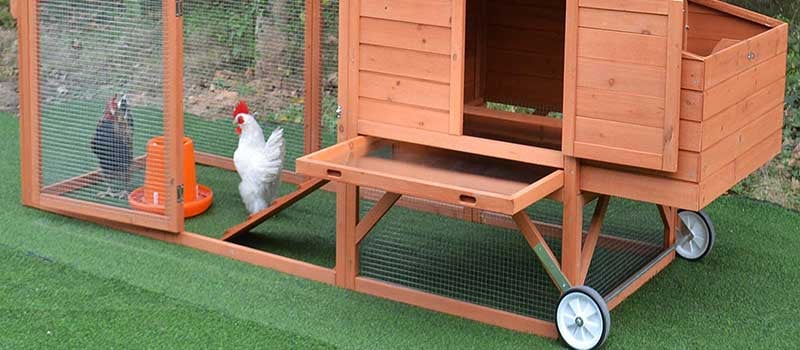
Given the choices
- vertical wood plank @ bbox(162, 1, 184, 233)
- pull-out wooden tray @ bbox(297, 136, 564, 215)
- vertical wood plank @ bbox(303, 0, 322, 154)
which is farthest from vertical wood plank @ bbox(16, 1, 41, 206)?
pull-out wooden tray @ bbox(297, 136, 564, 215)

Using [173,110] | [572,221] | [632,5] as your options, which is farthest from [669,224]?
[173,110]

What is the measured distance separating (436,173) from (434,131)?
166 mm

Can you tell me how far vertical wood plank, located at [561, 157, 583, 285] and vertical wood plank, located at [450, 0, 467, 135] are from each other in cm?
45

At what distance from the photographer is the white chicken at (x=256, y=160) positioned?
243 inches

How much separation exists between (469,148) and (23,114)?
232 cm

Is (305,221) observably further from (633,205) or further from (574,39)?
(574,39)

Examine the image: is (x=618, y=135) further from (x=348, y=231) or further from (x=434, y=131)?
(x=348, y=231)

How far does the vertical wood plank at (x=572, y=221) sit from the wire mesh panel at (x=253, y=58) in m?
2.08

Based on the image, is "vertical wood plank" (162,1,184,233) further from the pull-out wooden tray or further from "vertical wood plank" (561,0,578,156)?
"vertical wood plank" (561,0,578,156)

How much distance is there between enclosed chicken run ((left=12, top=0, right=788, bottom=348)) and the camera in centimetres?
454

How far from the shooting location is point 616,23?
14.7 ft

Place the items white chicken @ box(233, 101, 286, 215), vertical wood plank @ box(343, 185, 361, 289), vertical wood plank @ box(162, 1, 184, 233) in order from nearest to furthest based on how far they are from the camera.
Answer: vertical wood plank @ box(343, 185, 361, 289) → vertical wood plank @ box(162, 1, 184, 233) → white chicken @ box(233, 101, 286, 215)

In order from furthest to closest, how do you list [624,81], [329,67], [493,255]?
[329,67] → [493,255] → [624,81]

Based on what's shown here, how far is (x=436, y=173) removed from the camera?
503cm
